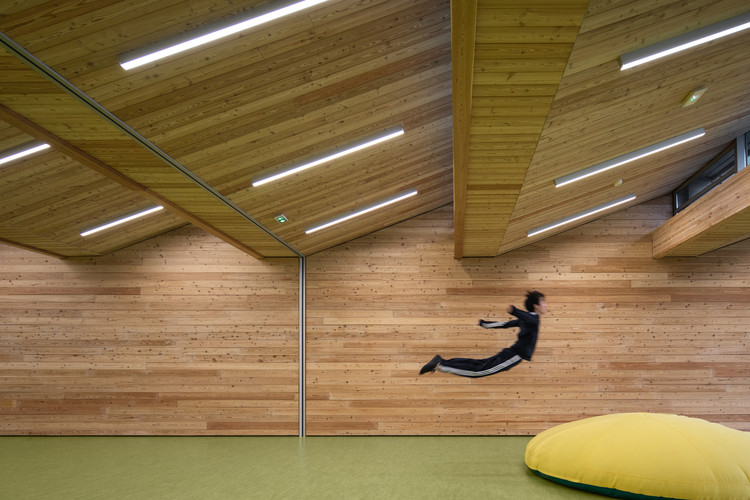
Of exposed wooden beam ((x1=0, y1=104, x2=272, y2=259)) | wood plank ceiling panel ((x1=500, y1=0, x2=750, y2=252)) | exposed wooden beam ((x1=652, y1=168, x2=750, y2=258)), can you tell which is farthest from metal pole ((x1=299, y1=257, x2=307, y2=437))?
exposed wooden beam ((x1=652, y1=168, x2=750, y2=258))

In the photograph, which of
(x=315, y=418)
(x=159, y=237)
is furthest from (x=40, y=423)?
(x=315, y=418)

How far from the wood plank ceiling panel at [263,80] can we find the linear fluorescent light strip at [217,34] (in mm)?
77

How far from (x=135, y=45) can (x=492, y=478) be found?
205 inches

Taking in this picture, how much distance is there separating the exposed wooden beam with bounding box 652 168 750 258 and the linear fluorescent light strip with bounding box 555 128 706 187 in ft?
2.41

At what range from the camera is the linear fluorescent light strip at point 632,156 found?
7.20 metres

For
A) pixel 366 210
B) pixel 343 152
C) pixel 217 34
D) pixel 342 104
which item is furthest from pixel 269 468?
pixel 217 34

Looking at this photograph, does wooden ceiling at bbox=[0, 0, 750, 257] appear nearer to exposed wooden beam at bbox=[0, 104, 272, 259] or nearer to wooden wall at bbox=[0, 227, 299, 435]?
exposed wooden beam at bbox=[0, 104, 272, 259]

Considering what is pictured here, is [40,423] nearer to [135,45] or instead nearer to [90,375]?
[90,375]

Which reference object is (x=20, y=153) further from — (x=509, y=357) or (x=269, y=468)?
(x=509, y=357)

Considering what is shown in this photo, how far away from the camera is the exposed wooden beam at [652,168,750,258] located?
7.11m

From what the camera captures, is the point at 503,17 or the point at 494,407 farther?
the point at 494,407

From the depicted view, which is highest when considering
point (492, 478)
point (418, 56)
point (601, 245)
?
point (418, 56)

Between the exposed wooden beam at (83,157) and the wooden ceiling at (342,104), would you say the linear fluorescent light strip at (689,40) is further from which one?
the exposed wooden beam at (83,157)

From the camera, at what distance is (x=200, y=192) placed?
6148 mm
